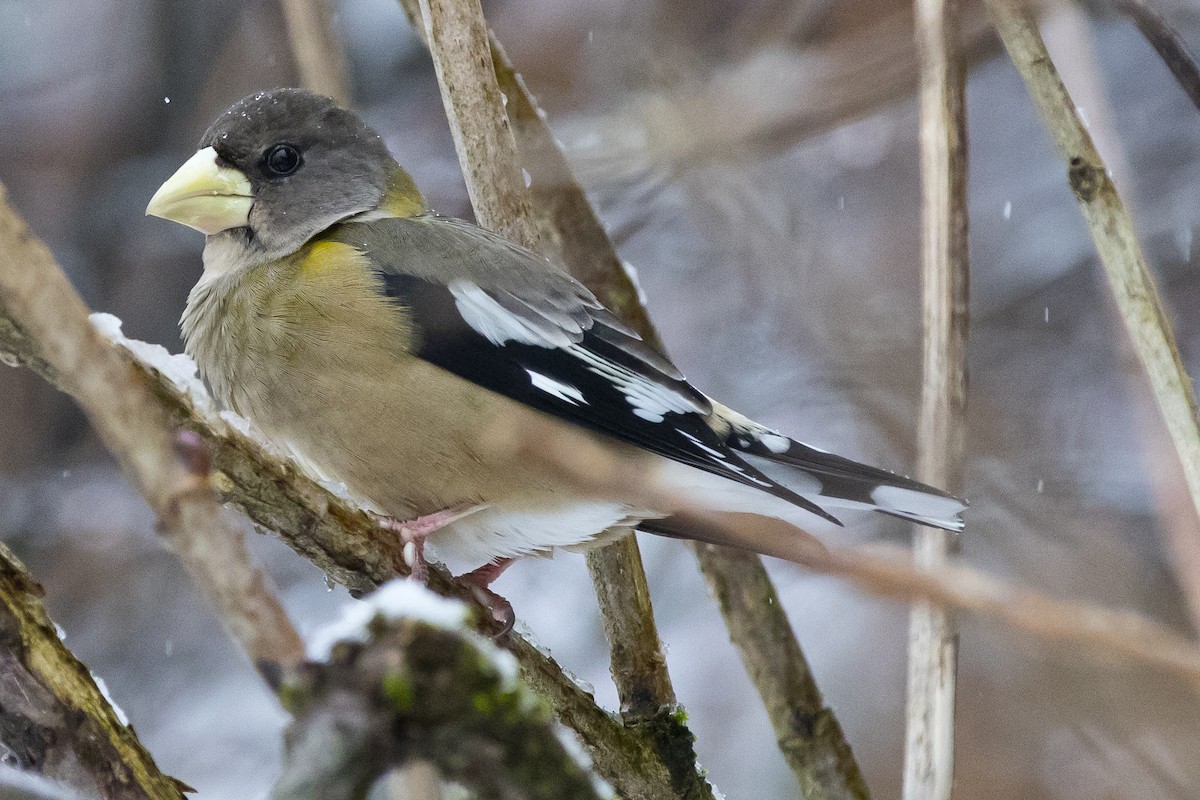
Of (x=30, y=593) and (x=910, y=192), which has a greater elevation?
(x=910, y=192)

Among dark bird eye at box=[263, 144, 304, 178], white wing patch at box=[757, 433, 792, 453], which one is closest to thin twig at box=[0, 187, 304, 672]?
white wing patch at box=[757, 433, 792, 453]

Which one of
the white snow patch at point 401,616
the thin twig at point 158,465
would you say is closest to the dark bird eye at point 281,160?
the white snow patch at point 401,616

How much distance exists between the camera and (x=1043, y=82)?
80.4 inches

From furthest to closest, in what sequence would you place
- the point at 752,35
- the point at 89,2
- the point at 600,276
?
1. the point at 89,2
2. the point at 752,35
3. the point at 600,276

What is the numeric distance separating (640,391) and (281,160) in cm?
117

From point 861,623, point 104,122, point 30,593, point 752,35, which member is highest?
point 752,35

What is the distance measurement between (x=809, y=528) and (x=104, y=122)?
3.89 m

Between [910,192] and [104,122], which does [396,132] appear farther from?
[910,192]

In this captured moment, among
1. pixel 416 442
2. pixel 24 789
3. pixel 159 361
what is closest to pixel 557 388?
pixel 416 442

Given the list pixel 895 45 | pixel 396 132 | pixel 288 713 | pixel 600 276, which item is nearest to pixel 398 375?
pixel 600 276

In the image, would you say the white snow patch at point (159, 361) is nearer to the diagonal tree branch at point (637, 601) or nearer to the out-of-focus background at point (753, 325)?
the diagonal tree branch at point (637, 601)

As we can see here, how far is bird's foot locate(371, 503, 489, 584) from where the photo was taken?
2.23 metres

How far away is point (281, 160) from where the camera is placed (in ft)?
10.2

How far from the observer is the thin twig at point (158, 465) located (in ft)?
2.48
